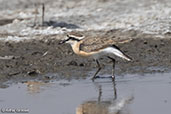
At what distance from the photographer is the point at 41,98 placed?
8305 millimetres

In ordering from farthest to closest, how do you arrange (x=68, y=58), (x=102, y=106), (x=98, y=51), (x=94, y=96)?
(x=68, y=58), (x=98, y=51), (x=94, y=96), (x=102, y=106)

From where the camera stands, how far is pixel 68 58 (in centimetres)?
1113

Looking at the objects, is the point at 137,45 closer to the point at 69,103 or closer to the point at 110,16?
the point at 110,16

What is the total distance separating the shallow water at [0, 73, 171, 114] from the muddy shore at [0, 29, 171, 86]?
528mm

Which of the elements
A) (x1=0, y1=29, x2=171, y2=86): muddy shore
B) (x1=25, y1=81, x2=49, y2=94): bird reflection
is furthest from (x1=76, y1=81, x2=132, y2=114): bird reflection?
(x1=0, y1=29, x2=171, y2=86): muddy shore

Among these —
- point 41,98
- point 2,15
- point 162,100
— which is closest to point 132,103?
point 162,100

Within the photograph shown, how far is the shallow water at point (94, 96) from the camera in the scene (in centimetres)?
766

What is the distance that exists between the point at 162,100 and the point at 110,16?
6.44 metres

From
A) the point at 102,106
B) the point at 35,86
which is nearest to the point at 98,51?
the point at 35,86

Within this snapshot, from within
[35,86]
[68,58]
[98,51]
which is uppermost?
[98,51]

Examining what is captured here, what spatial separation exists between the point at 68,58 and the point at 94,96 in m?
2.89

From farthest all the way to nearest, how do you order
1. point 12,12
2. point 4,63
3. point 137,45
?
point 12,12 → point 137,45 → point 4,63

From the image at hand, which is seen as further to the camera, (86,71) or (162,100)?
(86,71)

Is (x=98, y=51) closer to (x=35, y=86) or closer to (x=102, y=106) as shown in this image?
(x=35, y=86)
